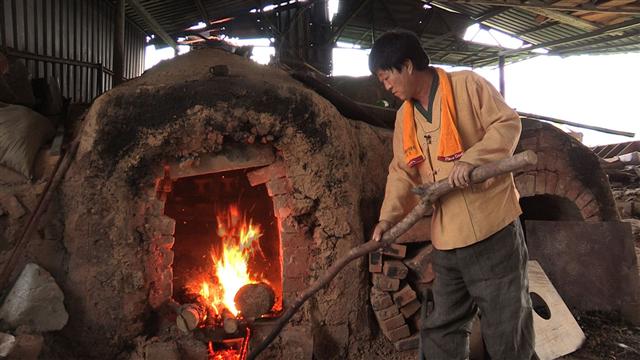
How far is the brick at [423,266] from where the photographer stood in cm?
323

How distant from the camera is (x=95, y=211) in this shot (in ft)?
10.1

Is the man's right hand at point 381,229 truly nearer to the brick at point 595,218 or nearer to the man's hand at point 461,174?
the man's hand at point 461,174

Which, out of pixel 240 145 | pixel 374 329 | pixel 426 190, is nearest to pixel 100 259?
pixel 240 145

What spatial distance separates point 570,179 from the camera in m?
4.07

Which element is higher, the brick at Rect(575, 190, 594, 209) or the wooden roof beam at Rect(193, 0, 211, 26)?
the wooden roof beam at Rect(193, 0, 211, 26)

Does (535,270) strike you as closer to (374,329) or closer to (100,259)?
(374,329)

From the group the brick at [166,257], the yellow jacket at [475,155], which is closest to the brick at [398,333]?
the yellow jacket at [475,155]

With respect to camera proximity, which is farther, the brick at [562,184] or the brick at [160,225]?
the brick at [562,184]

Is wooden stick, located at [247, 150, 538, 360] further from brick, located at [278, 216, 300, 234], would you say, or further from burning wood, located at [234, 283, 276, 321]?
brick, located at [278, 216, 300, 234]

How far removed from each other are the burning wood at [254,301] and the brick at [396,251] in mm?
1008

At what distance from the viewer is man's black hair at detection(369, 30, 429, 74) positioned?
2.19 m

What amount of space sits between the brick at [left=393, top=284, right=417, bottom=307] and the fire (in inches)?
51.1

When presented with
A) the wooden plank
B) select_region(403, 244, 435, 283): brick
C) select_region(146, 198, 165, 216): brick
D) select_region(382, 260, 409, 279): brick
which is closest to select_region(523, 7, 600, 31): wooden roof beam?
the wooden plank

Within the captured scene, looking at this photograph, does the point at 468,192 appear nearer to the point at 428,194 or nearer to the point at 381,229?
the point at 428,194
